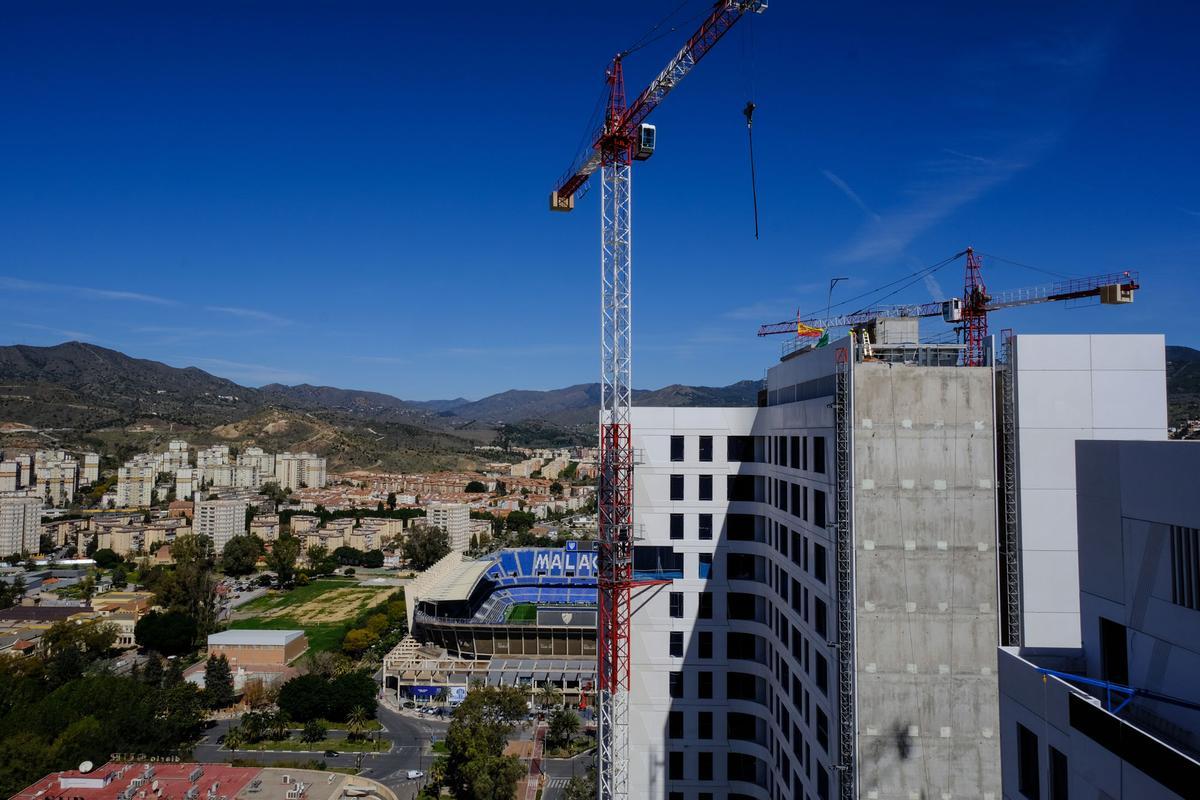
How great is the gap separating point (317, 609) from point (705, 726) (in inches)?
4244

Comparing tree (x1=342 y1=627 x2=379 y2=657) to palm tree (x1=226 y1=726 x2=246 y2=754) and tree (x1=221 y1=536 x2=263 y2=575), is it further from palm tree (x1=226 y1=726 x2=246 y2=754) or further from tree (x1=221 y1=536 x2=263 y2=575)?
tree (x1=221 y1=536 x2=263 y2=575)

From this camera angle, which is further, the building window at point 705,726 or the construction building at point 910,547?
the building window at point 705,726

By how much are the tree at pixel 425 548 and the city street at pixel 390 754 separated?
7919 centimetres

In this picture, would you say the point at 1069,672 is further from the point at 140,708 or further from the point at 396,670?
the point at 396,670

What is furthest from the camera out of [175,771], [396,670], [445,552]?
[445,552]

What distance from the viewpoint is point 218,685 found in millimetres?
76438

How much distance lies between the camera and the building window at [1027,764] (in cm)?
1161

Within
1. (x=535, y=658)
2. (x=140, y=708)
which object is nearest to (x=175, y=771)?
(x=140, y=708)

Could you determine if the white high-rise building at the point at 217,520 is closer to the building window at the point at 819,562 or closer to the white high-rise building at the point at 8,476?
the white high-rise building at the point at 8,476

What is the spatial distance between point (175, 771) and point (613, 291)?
131ft

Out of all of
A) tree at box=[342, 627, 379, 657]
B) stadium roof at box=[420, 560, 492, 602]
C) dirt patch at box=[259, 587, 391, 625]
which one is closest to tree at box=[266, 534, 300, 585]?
dirt patch at box=[259, 587, 391, 625]

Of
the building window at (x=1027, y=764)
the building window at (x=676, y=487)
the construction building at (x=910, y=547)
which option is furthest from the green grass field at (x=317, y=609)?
the building window at (x=1027, y=764)

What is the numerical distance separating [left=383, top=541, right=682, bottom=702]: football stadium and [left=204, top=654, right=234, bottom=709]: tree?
51.3 ft

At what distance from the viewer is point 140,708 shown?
200 ft
